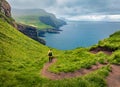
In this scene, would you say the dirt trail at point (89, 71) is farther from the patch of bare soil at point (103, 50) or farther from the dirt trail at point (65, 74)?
the patch of bare soil at point (103, 50)

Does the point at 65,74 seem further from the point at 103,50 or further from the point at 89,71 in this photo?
the point at 103,50

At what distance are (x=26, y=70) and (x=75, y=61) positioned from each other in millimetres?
8451

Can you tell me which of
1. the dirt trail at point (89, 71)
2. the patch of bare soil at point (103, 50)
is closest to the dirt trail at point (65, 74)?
the dirt trail at point (89, 71)

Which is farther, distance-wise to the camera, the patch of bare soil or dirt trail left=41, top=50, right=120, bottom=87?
the patch of bare soil

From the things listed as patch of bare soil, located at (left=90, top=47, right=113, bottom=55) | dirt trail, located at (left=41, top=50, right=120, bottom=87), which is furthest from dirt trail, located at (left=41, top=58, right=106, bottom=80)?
patch of bare soil, located at (left=90, top=47, right=113, bottom=55)

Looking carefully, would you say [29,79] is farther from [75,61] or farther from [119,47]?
[119,47]

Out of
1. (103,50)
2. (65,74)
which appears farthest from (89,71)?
(103,50)

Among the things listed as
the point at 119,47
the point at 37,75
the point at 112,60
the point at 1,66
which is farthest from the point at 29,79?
the point at 119,47

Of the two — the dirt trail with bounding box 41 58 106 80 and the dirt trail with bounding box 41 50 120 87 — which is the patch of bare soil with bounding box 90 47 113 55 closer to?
the dirt trail with bounding box 41 50 120 87

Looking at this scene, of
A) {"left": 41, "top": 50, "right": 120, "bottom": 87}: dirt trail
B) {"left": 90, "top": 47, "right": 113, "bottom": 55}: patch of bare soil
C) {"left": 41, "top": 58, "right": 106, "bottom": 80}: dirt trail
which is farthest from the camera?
{"left": 90, "top": 47, "right": 113, "bottom": 55}: patch of bare soil

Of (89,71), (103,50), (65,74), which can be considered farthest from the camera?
(103,50)

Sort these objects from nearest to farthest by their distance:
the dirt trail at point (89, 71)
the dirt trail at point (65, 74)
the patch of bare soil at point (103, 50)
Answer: the dirt trail at point (89, 71) < the dirt trail at point (65, 74) < the patch of bare soil at point (103, 50)

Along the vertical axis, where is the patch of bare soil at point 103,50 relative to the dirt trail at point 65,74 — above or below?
above

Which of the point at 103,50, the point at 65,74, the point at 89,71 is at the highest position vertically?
the point at 103,50
